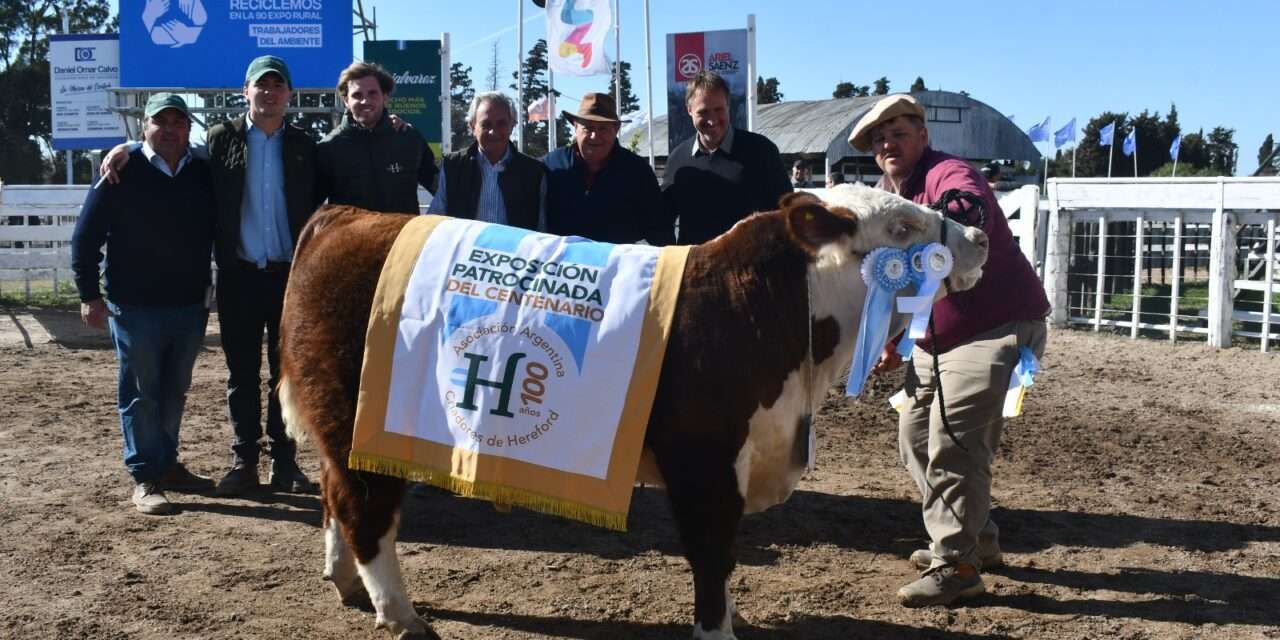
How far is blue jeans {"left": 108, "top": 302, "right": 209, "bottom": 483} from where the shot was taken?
5.79 meters

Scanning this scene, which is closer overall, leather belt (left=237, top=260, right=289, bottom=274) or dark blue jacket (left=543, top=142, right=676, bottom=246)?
dark blue jacket (left=543, top=142, right=676, bottom=246)

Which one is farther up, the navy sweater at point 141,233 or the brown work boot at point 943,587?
the navy sweater at point 141,233

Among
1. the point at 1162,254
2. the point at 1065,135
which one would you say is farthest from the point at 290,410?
the point at 1065,135

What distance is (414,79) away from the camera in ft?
72.4

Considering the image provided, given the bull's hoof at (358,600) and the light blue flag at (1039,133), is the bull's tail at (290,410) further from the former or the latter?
the light blue flag at (1039,133)

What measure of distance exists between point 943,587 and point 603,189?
2424mm

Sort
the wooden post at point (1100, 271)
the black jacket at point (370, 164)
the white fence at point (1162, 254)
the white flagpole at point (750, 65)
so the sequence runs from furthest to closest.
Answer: the white flagpole at point (750, 65), the wooden post at point (1100, 271), the white fence at point (1162, 254), the black jacket at point (370, 164)

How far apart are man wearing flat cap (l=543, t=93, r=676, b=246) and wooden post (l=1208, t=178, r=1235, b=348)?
9004 mm

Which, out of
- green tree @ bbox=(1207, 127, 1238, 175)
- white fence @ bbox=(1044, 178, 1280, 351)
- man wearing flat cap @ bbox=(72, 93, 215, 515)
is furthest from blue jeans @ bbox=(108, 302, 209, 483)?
green tree @ bbox=(1207, 127, 1238, 175)

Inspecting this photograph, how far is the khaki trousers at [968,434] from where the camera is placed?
455 centimetres

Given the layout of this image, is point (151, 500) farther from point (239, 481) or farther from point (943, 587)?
point (943, 587)

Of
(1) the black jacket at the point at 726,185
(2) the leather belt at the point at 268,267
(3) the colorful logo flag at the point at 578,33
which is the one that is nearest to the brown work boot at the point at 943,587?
(1) the black jacket at the point at 726,185

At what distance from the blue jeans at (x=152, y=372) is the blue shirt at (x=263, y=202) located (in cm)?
62

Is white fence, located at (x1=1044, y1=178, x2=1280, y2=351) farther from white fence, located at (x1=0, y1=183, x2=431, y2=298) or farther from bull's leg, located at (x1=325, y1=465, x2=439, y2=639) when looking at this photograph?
bull's leg, located at (x1=325, y1=465, x2=439, y2=639)
